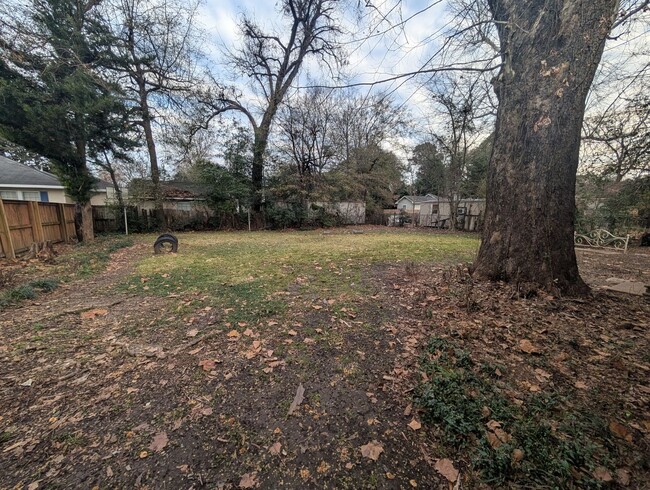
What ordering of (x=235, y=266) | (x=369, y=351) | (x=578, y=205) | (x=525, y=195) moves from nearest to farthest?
(x=369, y=351) < (x=525, y=195) < (x=235, y=266) < (x=578, y=205)

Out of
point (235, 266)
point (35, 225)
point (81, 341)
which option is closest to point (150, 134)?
point (35, 225)

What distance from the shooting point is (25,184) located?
11.3 meters

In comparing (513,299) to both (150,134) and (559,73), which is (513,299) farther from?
(150,134)

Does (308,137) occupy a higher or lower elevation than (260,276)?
higher

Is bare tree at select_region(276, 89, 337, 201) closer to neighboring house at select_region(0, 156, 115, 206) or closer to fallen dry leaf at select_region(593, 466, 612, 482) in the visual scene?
neighboring house at select_region(0, 156, 115, 206)

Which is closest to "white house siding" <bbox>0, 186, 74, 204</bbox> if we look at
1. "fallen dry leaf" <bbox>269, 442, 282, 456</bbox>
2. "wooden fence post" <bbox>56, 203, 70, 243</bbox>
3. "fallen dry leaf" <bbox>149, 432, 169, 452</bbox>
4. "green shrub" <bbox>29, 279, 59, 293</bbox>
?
"wooden fence post" <bbox>56, 203, 70, 243</bbox>

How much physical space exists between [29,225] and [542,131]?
35.9 feet

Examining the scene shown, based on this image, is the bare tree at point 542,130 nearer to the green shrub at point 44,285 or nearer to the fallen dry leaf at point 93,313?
the fallen dry leaf at point 93,313

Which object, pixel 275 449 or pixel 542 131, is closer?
pixel 275 449

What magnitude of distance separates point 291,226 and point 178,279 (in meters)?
11.4

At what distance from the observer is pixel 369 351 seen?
238 centimetres

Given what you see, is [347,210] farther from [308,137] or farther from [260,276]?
[260,276]

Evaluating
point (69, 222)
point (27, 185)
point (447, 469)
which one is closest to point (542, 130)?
point (447, 469)

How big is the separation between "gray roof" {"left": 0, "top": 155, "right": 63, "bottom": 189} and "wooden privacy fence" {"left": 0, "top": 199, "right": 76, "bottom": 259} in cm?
426
